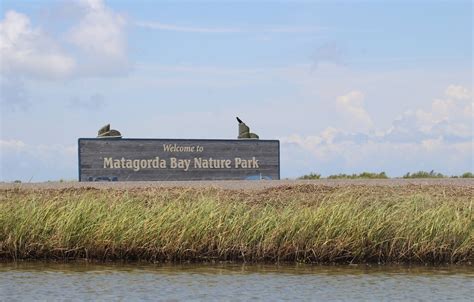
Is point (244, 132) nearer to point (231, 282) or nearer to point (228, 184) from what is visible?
point (228, 184)

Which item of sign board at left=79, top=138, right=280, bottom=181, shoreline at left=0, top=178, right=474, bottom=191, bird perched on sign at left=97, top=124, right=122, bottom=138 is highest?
bird perched on sign at left=97, top=124, right=122, bottom=138

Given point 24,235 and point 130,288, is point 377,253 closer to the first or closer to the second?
point 130,288

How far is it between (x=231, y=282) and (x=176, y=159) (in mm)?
26334

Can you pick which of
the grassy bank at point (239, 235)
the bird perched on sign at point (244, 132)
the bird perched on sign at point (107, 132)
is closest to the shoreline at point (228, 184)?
the bird perched on sign at point (107, 132)

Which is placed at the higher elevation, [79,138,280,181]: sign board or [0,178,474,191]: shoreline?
[79,138,280,181]: sign board

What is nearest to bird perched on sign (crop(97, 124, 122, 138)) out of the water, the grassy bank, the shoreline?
the shoreline

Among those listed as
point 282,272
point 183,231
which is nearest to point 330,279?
point 282,272

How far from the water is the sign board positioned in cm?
2207

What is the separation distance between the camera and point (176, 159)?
138 ft

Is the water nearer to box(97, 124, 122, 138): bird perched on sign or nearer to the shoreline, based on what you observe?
the shoreline

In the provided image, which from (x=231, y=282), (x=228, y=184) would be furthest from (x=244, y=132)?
(x=231, y=282)

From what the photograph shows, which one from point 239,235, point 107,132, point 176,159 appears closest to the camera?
point 239,235

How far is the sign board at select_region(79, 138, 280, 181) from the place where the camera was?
4075cm

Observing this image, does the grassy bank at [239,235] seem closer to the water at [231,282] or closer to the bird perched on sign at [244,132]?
the water at [231,282]
